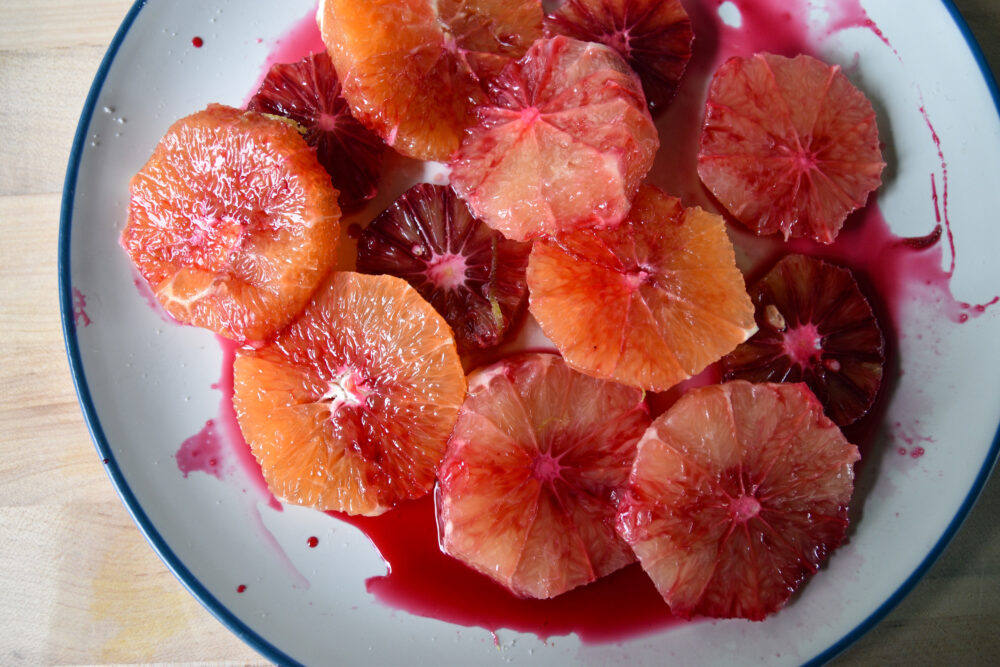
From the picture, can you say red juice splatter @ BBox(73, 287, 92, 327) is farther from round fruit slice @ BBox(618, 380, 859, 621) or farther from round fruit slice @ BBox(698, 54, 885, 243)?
round fruit slice @ BBox(698, 54, 885, 243)

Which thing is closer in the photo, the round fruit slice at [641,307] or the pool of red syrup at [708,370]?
the round fruit slice at [641,307]

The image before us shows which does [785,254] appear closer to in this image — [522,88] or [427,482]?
[522,88]

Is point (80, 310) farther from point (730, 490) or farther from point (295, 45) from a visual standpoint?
point (730, 490)

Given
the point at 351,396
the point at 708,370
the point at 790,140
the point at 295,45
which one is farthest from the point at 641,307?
the point at 295,45

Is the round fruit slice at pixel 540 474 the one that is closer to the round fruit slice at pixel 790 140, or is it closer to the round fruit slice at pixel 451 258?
the round fruit slice at pixel 451 258

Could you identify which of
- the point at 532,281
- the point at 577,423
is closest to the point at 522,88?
the point at 532,281

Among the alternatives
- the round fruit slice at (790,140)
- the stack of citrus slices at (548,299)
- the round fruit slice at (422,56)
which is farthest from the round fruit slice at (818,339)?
the round fruit slice at (422,56)

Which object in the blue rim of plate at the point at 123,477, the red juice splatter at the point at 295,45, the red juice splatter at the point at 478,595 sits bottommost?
the red juice splatter at the point at 478,595

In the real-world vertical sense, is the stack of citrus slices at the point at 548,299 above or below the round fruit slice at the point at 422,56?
below
